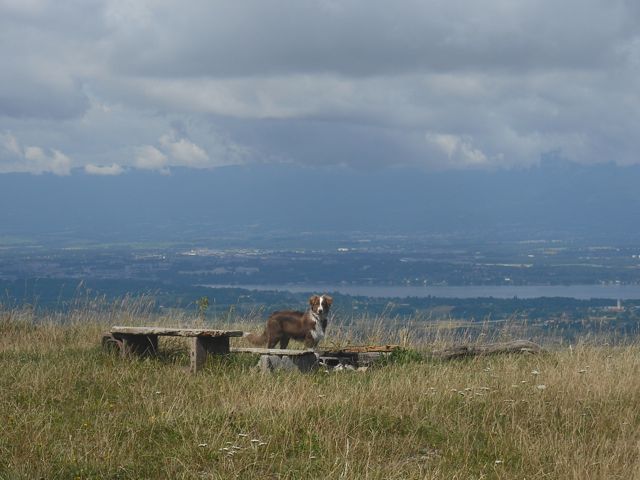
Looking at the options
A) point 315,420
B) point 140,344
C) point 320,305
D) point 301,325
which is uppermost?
point 320,305

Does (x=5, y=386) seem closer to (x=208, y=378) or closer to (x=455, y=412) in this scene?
(x=208, y=378)

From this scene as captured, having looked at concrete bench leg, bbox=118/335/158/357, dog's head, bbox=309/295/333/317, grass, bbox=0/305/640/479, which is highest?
dog's head, bbox=309/295/333/317

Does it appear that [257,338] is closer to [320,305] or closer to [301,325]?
[301,325]

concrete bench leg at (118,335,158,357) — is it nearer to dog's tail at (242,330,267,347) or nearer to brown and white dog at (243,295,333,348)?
dog's tail at (242,330,267,347)

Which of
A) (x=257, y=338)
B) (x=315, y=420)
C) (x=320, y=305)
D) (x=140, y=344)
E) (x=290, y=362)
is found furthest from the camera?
(x=257, y=338)

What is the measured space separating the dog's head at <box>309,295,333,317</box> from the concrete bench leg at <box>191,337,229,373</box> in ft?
6.87

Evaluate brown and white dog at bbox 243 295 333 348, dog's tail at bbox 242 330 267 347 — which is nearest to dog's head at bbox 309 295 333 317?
brown and white dog at bbox 243 295 333 348

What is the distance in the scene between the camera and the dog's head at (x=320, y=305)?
15.0 meters

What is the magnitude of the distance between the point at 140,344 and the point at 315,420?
5372 millimetres

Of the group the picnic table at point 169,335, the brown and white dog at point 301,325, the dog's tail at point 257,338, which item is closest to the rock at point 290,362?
the picnic table at point 169,335

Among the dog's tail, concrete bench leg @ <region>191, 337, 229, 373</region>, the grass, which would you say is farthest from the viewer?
the dog's tail

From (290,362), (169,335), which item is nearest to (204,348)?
(169,335)

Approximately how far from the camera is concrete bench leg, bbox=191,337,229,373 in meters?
12.7

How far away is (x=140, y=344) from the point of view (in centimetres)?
1393
